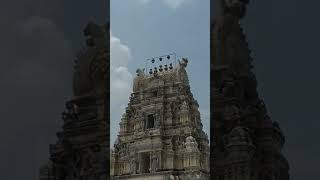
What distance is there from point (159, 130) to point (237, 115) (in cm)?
92

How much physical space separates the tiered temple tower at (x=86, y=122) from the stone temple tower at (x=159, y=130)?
179 mm

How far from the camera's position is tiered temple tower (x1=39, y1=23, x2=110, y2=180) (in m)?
5.45

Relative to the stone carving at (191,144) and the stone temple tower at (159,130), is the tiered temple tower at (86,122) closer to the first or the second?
the stone temple tower at (159,130)

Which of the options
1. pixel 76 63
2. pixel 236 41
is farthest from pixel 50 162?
pixel 236 41

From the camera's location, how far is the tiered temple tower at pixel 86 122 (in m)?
5.45

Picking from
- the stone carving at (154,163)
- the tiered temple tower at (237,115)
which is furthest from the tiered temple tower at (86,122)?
the tiered temple tower at (237,115)

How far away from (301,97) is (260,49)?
0.44m

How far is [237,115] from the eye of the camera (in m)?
4.83

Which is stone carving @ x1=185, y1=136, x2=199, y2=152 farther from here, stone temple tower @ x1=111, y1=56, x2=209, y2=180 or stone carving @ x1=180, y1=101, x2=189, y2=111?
stone carving @ x1=180, y1=101, x2=189, y2=111

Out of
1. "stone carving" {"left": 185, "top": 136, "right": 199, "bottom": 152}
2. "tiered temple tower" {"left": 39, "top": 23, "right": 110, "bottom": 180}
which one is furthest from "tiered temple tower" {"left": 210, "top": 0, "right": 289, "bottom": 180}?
"tiered temple tower" {"left": 39, "top": 23, "right": 110, "bottom": 180}

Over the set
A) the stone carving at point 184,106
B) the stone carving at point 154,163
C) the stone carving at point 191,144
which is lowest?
the stone carving at point 154,163

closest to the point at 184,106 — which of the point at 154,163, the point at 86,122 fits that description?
the point at 154,163

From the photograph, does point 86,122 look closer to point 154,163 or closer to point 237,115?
point 154,163

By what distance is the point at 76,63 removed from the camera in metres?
5.47
